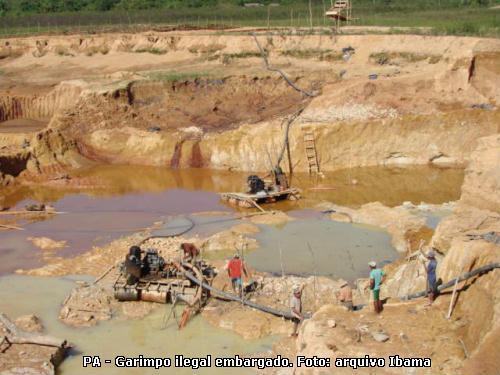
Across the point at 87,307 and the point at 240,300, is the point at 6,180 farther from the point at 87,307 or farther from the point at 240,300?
the point at 240,300

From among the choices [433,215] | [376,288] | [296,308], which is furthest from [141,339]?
[433,215]

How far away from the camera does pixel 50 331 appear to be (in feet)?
49.0

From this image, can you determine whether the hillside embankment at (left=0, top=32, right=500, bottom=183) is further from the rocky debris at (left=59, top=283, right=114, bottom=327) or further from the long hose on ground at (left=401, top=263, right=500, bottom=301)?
the long hose on ground at (left=401, top=263, right=500, bottom=301)

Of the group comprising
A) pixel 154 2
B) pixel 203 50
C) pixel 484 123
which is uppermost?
pixel 154 2

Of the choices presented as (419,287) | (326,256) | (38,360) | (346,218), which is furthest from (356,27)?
(38,360)

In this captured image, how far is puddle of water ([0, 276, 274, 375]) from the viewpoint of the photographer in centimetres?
1372

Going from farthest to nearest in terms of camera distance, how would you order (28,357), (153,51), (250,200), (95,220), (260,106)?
(153,51), (260,106), (250,200), (95,220), (28,357)

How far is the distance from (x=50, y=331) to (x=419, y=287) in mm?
8608

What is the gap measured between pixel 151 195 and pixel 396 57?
16.9 meters

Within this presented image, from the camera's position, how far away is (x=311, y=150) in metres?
29.0

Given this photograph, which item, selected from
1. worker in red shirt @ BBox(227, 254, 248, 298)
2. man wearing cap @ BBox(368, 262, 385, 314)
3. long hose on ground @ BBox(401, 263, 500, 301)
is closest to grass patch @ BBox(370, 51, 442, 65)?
worker in red shirt @ BBox(227, 254, 248, 298)

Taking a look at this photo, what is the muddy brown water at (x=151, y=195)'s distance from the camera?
22625 millimetres

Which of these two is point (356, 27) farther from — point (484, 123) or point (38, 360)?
point (38, 360)

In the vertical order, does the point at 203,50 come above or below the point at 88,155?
above
